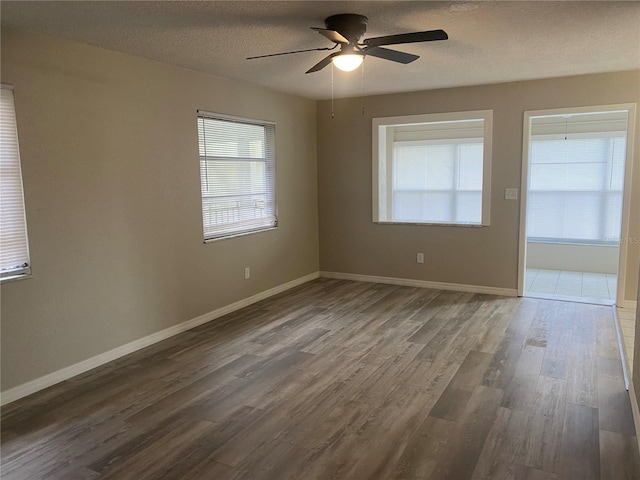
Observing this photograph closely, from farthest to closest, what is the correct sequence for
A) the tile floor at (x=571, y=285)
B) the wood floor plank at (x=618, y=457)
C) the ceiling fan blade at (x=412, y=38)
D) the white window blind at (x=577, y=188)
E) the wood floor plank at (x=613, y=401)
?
the white window blind at (x=577, y=188) → the tile floor at (x=571, y=285) → the ceiling fan blade at (x=412, y=38) → the wood floor plank at (x=613, y=401) → the wood floor plank at (x=618, y=457)

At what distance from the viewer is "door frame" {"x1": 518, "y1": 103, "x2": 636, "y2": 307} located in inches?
178

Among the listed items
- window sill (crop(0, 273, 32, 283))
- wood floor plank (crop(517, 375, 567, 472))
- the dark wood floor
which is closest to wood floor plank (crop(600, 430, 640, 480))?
the dark wood floor

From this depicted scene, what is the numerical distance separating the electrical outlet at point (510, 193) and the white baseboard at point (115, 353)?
2.84 m

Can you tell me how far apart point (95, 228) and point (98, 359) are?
3.22 ft

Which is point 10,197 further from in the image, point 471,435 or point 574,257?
point 574,257

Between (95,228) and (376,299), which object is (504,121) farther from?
(95,228)

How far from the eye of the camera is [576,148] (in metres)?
6.71

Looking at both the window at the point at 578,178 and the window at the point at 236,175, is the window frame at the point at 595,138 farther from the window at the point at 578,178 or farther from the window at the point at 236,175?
the window at the point at 236,175

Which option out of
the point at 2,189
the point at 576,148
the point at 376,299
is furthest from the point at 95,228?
the point at 576,148

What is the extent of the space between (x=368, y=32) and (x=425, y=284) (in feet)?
11.2

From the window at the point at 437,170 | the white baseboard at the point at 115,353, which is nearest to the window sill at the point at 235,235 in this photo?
the white baseboard at the point at 115,353

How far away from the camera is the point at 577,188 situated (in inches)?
268

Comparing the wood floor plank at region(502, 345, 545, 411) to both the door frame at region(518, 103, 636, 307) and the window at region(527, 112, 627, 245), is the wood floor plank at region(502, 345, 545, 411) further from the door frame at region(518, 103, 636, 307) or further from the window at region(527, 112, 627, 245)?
the window at region(527, 112, 627, 245)

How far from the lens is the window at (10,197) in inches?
115
